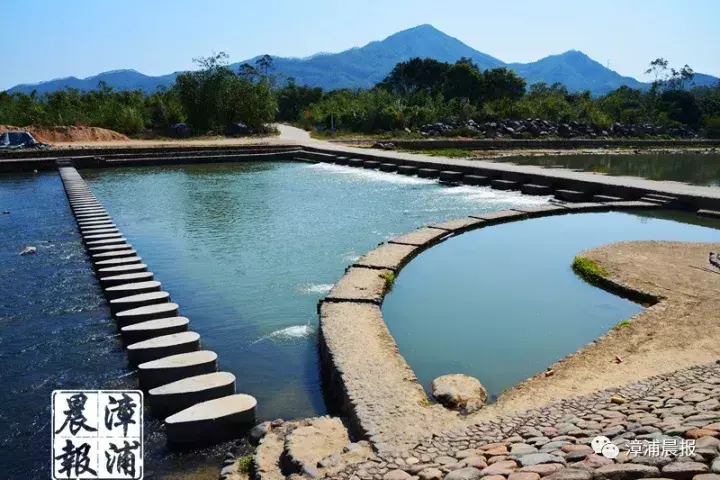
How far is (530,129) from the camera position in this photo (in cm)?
3434

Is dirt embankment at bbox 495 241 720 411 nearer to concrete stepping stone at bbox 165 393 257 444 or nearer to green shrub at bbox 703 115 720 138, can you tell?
concrete stepping stone at bbox 165 393 257 444

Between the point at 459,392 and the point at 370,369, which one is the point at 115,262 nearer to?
the point at 370,369

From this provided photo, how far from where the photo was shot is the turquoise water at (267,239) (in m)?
4.96

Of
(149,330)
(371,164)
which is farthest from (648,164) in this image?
(149,330)

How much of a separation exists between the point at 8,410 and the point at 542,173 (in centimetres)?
1263

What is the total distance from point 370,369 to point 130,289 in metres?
3.18

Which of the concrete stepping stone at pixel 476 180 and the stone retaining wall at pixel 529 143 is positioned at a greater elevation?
the stone retaining wall at pixel 529 143

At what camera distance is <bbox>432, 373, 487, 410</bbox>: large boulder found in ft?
12.4

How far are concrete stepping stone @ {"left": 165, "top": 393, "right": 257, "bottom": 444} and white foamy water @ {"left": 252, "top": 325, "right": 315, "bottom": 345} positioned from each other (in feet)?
4.66

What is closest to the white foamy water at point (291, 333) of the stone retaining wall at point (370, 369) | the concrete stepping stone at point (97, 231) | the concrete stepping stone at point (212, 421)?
the stone retaining wall at point (370, 369)

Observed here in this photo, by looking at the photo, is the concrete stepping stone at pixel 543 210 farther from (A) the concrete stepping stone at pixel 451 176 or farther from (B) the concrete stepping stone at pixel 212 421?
(B) the concrete stepping stone at pixel 212 421

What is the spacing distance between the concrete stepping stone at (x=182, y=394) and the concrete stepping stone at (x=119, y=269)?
3164 mm

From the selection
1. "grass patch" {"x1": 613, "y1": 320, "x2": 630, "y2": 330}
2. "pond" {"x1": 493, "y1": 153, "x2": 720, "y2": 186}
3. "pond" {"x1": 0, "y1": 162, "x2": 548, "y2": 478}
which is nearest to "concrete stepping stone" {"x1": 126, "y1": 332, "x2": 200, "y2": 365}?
"pond" {"x1": 0, "y1": 162, "x2": 548, "y2": 478}

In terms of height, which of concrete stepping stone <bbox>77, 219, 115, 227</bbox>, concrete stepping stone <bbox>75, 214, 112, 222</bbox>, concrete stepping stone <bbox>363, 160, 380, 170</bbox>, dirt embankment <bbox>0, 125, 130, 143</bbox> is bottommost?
concrete stepping stone <bbox>77, 219, 115, 227</bbox>
